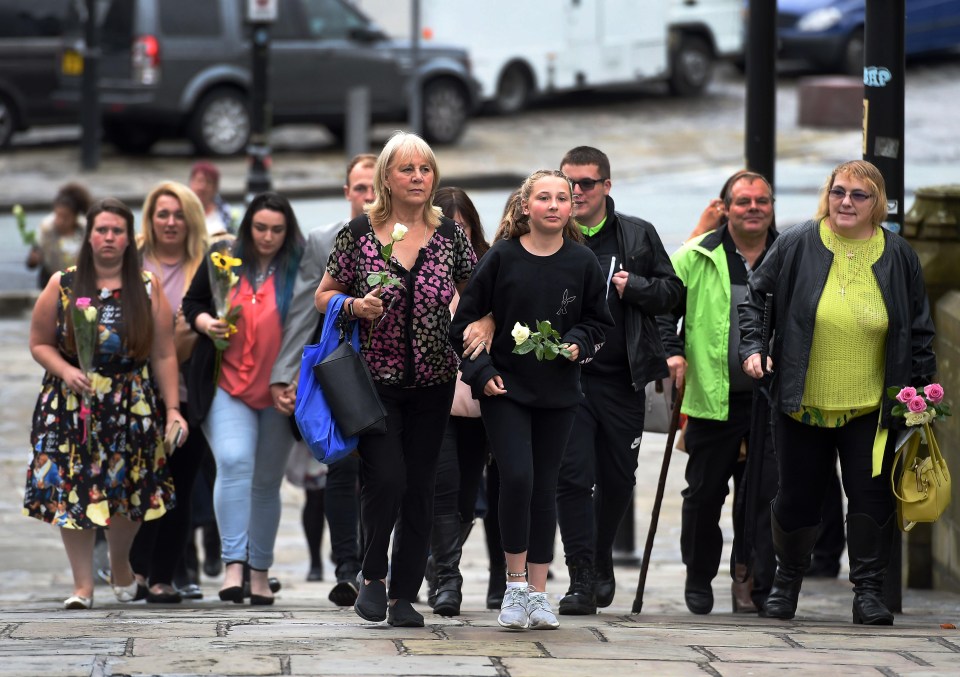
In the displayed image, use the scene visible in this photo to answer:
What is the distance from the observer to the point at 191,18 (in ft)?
68.1

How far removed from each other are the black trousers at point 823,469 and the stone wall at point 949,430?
1.21m

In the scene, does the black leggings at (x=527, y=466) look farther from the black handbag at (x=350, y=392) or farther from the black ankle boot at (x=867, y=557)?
the black ankle boot at (x=867, y=557)

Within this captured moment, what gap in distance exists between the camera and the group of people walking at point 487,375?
6.18m

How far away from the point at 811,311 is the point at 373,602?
6.65ft

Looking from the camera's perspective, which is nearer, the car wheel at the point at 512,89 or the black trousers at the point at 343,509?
the black trousers at the point at 343,509

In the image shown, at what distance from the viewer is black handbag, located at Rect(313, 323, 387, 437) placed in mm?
6012

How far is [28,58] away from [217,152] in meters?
2.55

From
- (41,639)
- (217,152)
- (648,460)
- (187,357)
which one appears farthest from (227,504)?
(217,152)

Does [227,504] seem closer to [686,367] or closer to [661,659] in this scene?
[686,367]

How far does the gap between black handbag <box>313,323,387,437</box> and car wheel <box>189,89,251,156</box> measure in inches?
612

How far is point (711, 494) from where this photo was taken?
295 inches

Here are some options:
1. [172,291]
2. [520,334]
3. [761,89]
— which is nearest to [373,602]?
[520,334]

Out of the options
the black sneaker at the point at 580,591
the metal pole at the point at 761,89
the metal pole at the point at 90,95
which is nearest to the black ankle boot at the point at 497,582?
the black sneaker at the point at 580,591

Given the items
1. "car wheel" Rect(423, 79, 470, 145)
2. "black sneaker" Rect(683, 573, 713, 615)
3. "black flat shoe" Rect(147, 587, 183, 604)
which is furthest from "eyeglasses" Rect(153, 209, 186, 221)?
"car wheel" Rect(423, 79, 470, 145)
